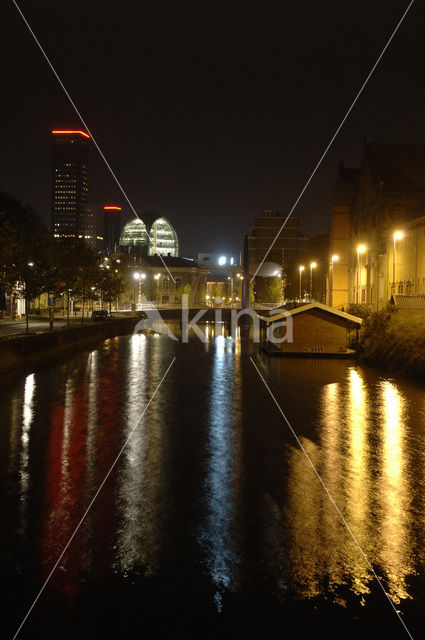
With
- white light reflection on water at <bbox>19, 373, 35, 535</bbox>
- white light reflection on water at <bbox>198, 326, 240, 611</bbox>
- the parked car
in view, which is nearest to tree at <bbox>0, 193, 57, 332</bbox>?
white light reflection on water at <bbox>19, 373, 35, 535</bbox>

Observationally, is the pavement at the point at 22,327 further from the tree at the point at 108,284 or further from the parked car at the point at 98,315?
the tree at the point at 108,284

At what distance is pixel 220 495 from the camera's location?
8977mm

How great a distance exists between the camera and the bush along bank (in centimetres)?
2749

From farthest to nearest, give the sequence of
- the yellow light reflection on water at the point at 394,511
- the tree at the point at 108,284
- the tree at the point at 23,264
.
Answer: the tree at the point at 108,284 → the tree at the point at 23,264 → the yellow light reflection on water at the point at 394,511

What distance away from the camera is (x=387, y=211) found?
55781 mm

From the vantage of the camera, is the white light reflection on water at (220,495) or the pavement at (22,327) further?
the pavement at (22,327)

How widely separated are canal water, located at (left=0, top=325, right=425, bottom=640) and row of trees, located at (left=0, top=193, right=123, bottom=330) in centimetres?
2103

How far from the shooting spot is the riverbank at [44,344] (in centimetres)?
2566

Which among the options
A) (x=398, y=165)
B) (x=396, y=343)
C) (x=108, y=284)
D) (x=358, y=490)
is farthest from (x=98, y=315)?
(x=358, y=490)

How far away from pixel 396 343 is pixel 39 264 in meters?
25.1

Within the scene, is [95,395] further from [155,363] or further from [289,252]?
[289,252]

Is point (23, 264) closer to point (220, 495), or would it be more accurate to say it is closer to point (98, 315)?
point (98, 315)

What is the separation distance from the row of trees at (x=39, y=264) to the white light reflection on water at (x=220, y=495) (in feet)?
71.4

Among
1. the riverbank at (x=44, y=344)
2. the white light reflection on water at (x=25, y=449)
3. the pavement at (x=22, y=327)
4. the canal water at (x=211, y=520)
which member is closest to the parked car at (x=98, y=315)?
the pavement at (x=22, y=327)
